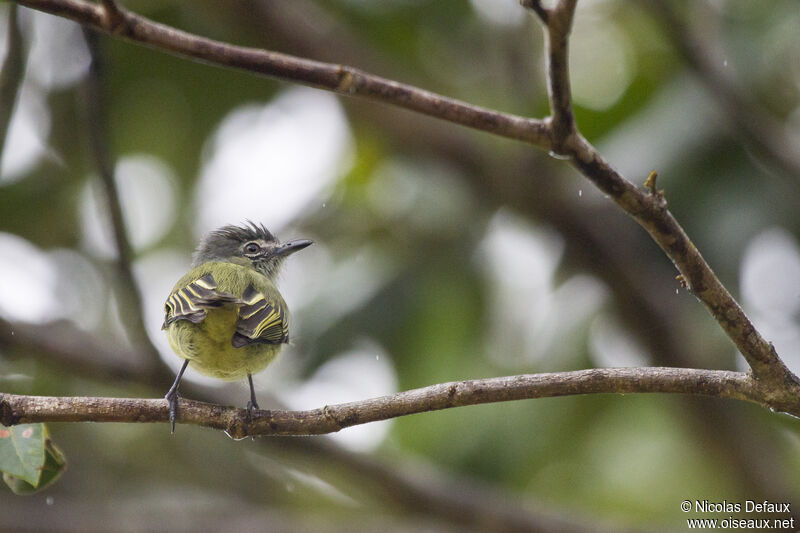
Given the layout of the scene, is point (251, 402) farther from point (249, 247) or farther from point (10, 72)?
point (10, 72)

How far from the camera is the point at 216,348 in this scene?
3.34m

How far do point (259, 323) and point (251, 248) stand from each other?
A: 1496 millimetres

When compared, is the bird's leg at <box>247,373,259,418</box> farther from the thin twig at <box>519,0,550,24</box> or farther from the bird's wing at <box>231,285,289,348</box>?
the thin twig at <box>519,0,550,24</box>

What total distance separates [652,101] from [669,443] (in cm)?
230

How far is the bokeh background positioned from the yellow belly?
1.14 meters

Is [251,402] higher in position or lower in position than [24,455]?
higher

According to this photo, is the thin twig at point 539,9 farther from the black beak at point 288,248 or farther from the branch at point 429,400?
the black beak at point 288,248

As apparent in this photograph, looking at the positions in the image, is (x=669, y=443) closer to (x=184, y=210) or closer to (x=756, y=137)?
(x=756, y=137)

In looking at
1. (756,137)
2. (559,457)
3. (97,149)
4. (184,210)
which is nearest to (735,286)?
(756,137)

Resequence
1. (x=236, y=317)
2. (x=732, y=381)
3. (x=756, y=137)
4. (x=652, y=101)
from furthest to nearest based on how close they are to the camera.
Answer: (x=652, y=101), (x=756, y=137), (x=236, y=317), (x=732, y=381)

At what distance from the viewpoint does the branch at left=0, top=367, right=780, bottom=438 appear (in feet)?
7.27

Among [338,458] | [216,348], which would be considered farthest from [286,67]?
[338,458]

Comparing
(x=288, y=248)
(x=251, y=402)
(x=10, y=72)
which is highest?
(x=288, y=248)

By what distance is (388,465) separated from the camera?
5059 millimetres
